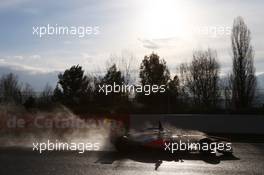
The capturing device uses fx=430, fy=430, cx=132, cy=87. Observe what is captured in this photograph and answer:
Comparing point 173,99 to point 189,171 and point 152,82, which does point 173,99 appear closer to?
point 152,82

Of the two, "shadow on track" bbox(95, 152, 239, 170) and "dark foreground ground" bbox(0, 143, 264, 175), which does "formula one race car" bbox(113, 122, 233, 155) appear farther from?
"dark foreground ground" bbox(0, 143, 264, 175)

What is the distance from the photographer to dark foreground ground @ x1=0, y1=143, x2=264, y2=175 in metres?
10.0

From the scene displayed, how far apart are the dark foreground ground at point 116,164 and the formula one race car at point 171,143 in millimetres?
270

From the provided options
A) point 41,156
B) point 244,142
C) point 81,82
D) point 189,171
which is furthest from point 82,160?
point 81,82

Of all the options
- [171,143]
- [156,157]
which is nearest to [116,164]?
[156,157]

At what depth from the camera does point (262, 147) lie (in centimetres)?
1545

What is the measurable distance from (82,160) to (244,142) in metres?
7.94

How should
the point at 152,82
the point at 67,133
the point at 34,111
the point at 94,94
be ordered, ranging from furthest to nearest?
the point at 94,94
the point at 152,82
the point at 34,111
the point at 67,133

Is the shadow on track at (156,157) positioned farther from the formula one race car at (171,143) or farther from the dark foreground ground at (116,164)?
the formula one race car at (171,143)

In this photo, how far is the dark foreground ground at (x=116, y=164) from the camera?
10.0 meters

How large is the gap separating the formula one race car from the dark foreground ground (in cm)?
27

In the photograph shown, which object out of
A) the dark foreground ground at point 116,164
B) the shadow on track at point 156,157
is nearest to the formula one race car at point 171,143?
the shadow on track at point 156,157

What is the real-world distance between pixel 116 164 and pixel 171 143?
7.72 ft

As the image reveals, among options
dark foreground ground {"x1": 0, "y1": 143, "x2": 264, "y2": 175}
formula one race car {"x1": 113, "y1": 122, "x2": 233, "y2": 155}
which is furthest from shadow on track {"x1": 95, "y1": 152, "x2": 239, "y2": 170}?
formula one race car {"x1": 113, "y1": 122, "x2": 233, "y2": 155}
